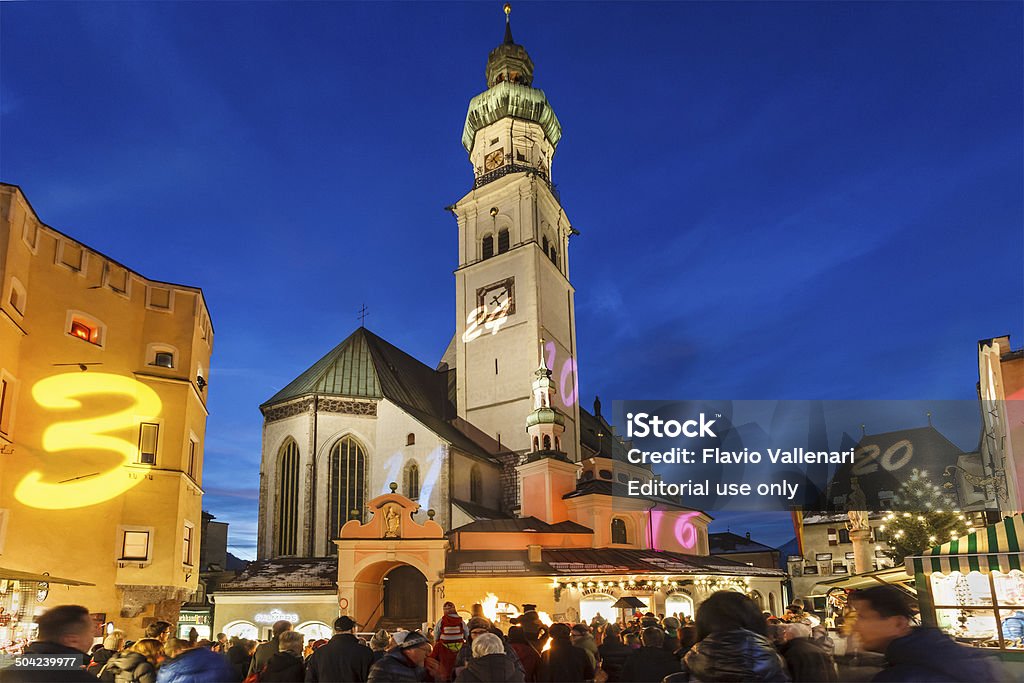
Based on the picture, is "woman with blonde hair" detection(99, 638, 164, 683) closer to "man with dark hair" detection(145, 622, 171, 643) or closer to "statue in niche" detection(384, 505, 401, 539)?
"man with dark hair" detection(145, 622, 171, 643)

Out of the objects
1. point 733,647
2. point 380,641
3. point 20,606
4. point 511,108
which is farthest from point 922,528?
point 511,108

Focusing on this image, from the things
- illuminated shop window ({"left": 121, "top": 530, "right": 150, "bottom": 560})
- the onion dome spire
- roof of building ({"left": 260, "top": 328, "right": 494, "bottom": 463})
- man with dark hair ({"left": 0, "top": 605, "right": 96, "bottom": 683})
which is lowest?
man with dark hair ({"left": 0, "top": 605, "right": 96, "bottom": 683})

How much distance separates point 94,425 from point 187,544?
12.7ft

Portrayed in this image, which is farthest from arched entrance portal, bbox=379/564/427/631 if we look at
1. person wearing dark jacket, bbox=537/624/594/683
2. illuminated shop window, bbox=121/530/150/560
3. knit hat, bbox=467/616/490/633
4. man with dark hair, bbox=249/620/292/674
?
person wearing dark jacket, bbox=537/624/594/683

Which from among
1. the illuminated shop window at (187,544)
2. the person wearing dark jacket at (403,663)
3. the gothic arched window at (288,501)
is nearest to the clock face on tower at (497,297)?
the gothic arched window at (288,501)

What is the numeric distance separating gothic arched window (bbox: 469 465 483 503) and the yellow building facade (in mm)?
19250

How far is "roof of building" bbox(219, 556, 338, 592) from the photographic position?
29984 millimetres

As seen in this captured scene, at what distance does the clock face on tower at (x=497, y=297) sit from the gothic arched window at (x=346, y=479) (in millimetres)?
12265

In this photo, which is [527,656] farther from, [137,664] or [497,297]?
[497,297]

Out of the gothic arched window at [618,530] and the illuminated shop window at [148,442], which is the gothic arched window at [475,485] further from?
the illuminated shop window at [148,442]

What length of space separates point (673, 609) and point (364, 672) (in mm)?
27788

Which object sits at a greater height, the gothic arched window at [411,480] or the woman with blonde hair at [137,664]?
the gothic arched window at [411,480]

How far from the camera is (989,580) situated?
12.7 meters

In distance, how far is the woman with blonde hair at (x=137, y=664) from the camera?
21.7 ft
